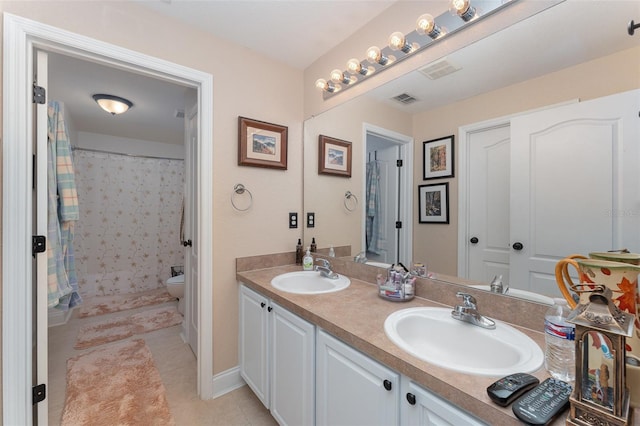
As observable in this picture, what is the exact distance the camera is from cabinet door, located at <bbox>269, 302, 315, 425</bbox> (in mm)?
1229

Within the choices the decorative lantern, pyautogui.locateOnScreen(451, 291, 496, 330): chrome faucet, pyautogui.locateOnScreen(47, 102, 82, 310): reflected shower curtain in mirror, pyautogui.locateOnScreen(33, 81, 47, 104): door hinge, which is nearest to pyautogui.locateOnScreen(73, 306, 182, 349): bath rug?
pyautogui.locateOnScreen(47, 102, 82, 310): reflected shower curtain in mirror

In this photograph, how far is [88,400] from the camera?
174cm

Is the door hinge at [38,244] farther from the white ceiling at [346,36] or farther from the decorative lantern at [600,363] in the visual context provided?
the decorative lantern at [600,363]

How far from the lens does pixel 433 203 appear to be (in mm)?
1429

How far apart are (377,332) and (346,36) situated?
183 centimetres

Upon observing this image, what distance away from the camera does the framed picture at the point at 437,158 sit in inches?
53.4

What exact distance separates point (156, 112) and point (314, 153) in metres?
2.14

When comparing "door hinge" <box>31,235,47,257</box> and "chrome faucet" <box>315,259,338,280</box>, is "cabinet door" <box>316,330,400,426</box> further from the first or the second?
"door hinge" <box>31,235,47,257</box>

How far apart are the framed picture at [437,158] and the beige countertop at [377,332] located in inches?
25.5

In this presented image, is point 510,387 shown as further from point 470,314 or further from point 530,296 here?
point 530,296

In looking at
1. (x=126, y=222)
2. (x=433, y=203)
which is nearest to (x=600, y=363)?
(x=433, y=203)

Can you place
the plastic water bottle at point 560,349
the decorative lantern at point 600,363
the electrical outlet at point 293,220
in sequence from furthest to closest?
the electrical outlet at point 293,220 < the plastic water bottle at point 560,349 < the decorative lantern at point 600,363

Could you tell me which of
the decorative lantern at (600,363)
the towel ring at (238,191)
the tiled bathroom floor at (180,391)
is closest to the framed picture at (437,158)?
the decorative lantern at (600,363)

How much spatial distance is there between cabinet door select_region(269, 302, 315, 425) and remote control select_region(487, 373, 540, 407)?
0.73m
